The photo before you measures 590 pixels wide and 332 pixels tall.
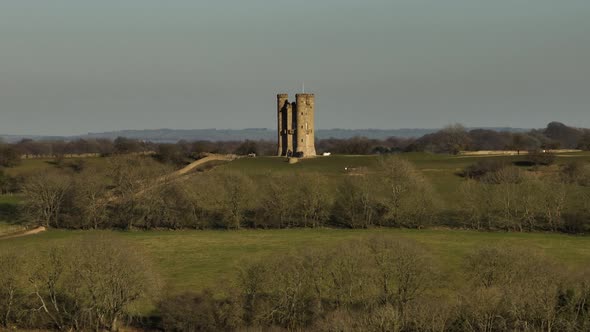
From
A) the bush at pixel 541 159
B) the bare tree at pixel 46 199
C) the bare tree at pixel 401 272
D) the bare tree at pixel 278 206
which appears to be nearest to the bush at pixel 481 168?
the bush at pixel 541 159

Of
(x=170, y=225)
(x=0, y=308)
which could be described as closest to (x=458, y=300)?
(x=0, y=308)

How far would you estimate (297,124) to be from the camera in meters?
102

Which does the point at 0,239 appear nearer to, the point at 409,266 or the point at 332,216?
the point at 332,216

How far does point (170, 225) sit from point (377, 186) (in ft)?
69.6

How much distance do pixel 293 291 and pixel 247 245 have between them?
23283 millimetres

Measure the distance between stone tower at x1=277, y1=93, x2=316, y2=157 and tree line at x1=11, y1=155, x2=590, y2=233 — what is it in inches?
1230

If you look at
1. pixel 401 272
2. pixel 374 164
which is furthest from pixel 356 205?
pixel 401 272

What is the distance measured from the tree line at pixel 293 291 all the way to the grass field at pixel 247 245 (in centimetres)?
482

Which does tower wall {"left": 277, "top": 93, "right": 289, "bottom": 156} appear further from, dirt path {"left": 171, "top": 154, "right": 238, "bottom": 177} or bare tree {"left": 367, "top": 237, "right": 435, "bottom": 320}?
bare tree {"left": 367, "top": 237, "right": 435, "bottom": 320}

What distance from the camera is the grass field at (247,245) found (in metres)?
42.5

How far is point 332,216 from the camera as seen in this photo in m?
67.6

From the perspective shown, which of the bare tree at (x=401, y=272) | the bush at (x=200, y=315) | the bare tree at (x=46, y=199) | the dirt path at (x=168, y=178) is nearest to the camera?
the bush at (x=200, y=315)

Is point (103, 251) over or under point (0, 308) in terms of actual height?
over

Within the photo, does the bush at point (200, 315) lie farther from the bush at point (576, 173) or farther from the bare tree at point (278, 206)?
the bush at point (576, 173)
